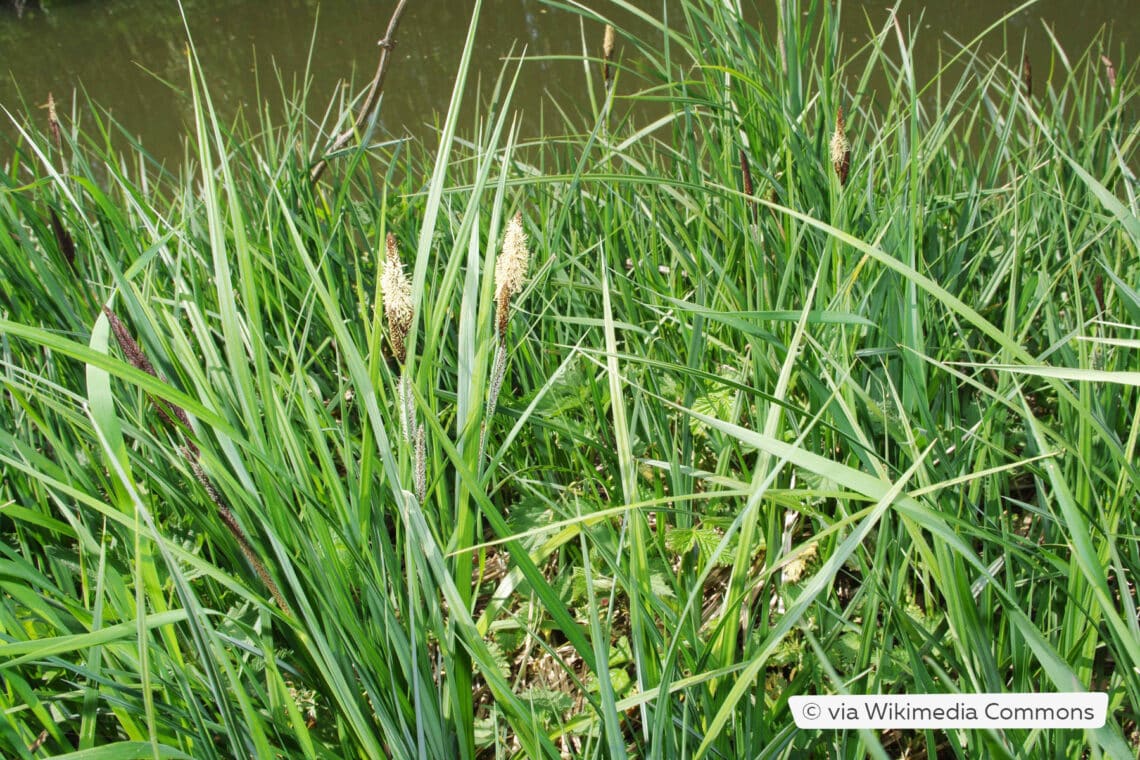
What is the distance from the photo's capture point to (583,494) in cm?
139

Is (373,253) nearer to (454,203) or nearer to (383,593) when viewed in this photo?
(454,203)

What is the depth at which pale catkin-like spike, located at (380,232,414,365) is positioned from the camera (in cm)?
79

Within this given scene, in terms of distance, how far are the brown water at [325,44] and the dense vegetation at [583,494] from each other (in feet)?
9.57

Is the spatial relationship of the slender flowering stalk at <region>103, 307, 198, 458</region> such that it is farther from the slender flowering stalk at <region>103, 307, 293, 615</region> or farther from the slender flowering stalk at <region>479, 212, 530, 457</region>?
the slender flowering stalk at <region>479, 212, 530, 457</region>

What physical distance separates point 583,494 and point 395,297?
687 mm

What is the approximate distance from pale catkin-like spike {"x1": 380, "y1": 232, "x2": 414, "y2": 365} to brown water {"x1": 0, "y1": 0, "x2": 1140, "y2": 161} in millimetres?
3520

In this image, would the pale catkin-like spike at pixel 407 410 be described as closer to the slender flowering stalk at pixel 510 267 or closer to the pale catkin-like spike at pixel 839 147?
the slender flowering stalk at pixel 510 267

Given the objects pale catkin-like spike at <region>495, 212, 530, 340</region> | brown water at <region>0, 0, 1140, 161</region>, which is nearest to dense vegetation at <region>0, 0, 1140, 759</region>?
pale catkin-like spike at <region>495, 212, 530, 340</region>

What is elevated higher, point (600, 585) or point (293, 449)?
point (293, 449)

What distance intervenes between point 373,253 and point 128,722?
1.08m

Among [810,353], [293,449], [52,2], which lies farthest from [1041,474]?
[52,2]

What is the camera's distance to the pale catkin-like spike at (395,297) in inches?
31.0

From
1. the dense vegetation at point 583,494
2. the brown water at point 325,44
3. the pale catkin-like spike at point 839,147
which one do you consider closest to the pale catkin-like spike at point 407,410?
the dense vegetation at point 583,494

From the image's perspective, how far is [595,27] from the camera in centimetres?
877
